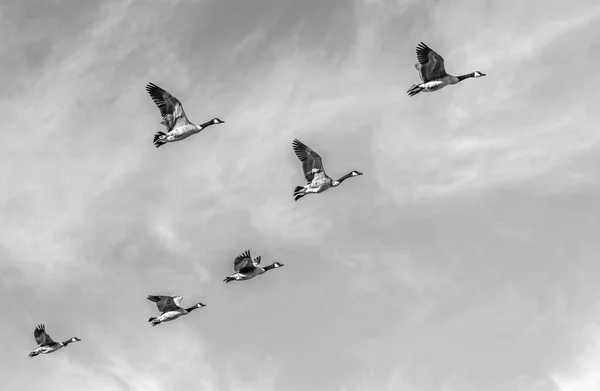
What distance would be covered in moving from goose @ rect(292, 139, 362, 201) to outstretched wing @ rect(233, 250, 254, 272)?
21.9 feet

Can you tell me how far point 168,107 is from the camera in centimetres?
9031

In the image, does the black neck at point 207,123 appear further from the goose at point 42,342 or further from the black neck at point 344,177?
the goose at point 42,342

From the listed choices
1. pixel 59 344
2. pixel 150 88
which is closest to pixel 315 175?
pixel 150 88

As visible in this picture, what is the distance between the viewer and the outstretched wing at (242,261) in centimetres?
9500

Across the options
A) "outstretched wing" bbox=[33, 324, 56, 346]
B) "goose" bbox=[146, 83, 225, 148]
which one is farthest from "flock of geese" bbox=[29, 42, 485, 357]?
"outstretched wing" bbox=[33, 324, 56, 346]

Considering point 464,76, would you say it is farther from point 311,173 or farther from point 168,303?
point 168,303

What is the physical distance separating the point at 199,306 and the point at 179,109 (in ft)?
74.8

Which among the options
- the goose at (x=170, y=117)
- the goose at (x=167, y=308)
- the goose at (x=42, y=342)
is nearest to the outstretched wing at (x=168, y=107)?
the goose at (x=170, y=117)

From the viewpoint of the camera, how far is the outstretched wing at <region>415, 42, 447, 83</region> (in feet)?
287

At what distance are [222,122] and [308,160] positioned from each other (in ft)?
30.8

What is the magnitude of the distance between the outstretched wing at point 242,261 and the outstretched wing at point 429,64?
72.1 feet

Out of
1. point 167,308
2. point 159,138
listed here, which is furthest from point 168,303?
point 159,138

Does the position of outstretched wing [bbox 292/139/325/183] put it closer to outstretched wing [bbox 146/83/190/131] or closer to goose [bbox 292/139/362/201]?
goose [bbox 292/139/362/201]

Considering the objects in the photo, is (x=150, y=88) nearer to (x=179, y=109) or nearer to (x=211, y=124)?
(x=179, y=109)
